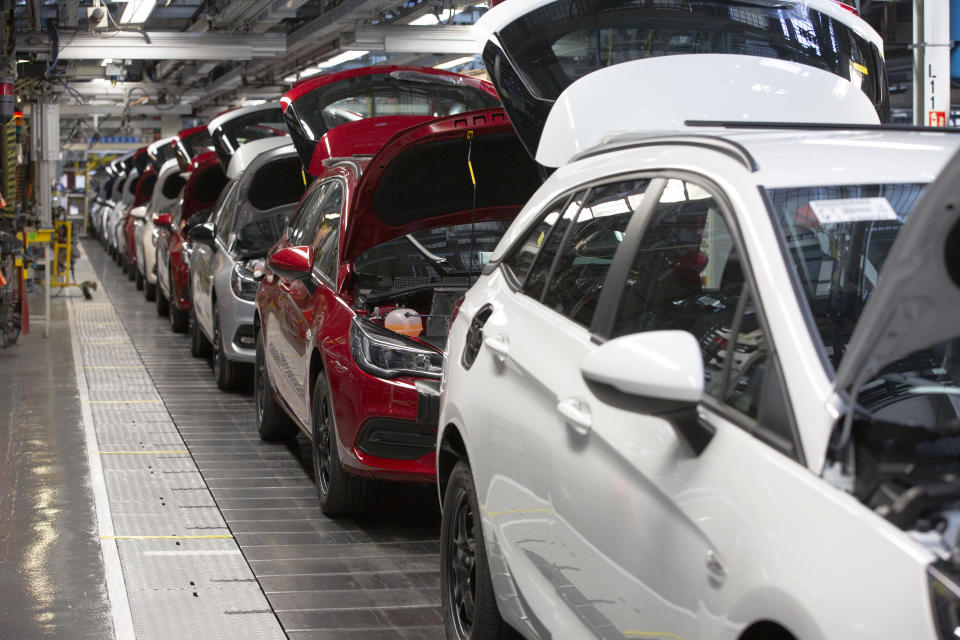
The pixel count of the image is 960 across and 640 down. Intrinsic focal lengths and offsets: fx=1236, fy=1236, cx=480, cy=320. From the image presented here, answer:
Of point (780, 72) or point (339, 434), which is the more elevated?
point (780, 72)

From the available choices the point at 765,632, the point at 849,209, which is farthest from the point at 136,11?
the point at 765,632

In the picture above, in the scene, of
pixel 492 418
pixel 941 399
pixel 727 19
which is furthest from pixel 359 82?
pixel 941 399

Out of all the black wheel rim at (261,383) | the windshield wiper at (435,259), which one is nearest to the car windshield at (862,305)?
the windshield wiper at (435,259)

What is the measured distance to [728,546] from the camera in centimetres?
215

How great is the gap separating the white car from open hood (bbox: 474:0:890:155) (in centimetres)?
41

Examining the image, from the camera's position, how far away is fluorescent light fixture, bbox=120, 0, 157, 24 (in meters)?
15.3

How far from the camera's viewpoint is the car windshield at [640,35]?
4.49 metres

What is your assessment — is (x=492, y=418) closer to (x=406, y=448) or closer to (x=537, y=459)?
(x=537, y=459)

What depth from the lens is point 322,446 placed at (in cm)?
600

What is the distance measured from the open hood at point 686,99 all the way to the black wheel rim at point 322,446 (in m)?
2.16

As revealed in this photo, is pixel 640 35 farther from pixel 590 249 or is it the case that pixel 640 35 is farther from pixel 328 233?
pixel 328 233

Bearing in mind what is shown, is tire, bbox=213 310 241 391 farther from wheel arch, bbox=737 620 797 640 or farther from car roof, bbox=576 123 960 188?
wheel arch, bbox=737 620 797 640

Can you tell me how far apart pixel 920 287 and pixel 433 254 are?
16.2ft

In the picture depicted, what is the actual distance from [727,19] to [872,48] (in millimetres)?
660
